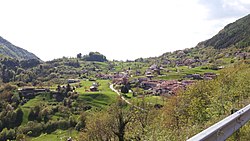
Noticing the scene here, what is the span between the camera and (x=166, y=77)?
17050 centimetres

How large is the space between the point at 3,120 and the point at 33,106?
57.3ft

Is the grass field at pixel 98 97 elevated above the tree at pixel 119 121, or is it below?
below

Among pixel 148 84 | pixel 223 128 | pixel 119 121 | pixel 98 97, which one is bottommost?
pixel 98 97

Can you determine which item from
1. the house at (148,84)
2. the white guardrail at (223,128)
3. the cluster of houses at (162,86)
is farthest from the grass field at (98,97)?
the white guardrail at (223,128)

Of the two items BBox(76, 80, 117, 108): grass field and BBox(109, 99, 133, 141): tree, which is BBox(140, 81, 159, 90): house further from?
BBox(109, 99, 133, 141): tree

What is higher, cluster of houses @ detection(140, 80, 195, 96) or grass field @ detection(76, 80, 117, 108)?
cluster of houses @ detection(140, 80, 195, 96)

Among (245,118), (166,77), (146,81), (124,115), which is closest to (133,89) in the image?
(146,81)

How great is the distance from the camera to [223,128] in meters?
5.00

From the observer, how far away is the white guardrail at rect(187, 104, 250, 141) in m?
3.99

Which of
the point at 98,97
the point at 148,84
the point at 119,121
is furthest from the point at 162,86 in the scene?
the point at 119,121

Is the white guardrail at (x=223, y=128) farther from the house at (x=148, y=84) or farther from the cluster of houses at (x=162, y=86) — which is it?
the house at (x=148, y=84)

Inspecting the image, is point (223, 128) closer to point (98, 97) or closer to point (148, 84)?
point (98, 97)

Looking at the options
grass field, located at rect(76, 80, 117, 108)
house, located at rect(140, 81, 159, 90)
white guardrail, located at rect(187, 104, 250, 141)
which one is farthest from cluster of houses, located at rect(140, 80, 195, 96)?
white guardrail, located at rect(187, 104, 250, 141)

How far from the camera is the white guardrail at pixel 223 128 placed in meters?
3.99
